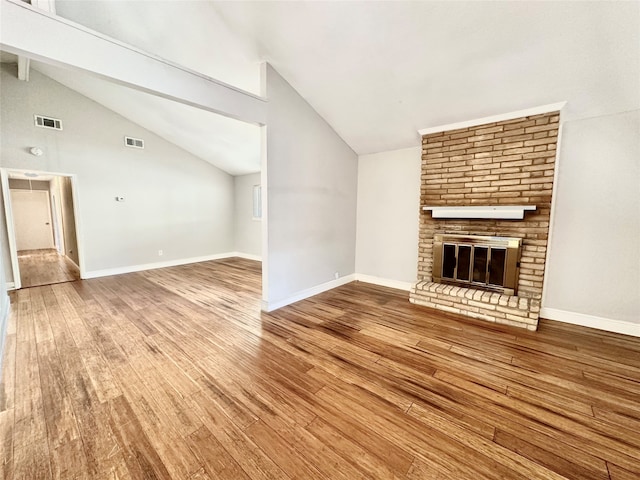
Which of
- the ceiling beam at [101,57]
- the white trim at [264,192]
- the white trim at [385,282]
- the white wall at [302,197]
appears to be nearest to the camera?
the ceiling beam at [101,57]

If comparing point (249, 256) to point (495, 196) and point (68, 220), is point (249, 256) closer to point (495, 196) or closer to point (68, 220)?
point (68, 220)

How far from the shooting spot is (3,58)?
4.09 m

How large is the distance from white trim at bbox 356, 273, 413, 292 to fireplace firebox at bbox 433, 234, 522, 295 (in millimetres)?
693

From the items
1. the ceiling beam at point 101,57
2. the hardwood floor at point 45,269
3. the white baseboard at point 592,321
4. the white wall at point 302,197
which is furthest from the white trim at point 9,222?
the white baseboard at point 592,321

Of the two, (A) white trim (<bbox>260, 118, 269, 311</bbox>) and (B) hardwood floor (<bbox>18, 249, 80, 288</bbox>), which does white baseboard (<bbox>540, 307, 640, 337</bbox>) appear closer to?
(A) white trim (<bbox>260, 118, 269, 311</bbox>)

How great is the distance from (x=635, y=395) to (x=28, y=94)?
29.3 feet

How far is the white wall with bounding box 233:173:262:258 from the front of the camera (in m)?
7.39

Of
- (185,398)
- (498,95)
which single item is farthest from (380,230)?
(185,398)

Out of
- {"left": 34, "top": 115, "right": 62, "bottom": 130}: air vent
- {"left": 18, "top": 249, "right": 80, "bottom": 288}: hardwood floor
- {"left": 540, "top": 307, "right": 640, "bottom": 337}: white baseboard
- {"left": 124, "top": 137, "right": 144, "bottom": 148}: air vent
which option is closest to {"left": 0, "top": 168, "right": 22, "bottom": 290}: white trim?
{"left": 18, "top": 249, "right": 80, "bottom": 288}: hardwood floor

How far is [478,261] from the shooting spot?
143 inches

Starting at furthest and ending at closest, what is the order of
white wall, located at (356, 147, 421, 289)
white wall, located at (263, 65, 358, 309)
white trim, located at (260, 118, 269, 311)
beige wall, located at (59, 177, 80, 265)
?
beige wall, located at (59, 177, 80, 265) < white wall, located at (356, 147, 421, 289) < white wall, located at (263, 65, 358, 309) < white trim, located at (260, 118, 269, 311)

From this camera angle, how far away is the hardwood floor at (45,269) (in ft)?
16.1

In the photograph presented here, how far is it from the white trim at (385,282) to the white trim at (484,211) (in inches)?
54.8

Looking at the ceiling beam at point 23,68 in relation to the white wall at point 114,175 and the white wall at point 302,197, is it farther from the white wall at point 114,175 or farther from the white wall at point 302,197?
the white wall at point 302,197
